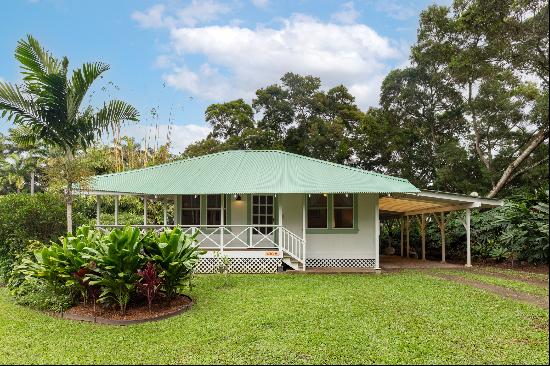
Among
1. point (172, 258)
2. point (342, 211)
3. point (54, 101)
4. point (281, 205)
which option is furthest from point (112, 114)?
point (342, 211)

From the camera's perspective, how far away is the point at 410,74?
2620 centimetres

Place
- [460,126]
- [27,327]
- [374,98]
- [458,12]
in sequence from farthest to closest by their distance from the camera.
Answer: [374,98]
[460,126]
[458,12]
[27,327]

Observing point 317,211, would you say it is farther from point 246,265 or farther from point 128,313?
point 128,313

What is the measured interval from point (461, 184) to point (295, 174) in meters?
13.4

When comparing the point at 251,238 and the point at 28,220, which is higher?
the point at 28,220

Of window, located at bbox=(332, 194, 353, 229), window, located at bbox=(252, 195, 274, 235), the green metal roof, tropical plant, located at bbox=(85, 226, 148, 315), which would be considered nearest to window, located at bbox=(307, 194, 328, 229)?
window, located at bbox=(332, 194, 353, 229)

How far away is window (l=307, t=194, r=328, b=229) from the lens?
44.4 feet

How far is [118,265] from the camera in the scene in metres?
7.34

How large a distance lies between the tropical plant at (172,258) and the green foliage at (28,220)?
4530mm

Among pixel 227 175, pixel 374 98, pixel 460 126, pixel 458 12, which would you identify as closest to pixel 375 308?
pixel 227 175

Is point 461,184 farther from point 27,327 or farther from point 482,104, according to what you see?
point 27,327

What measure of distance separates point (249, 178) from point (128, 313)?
6.48 metres

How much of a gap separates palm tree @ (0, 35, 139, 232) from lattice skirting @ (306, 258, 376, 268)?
7052mm

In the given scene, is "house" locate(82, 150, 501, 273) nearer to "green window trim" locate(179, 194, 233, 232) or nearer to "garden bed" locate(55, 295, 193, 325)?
"green window trim" locate(179, 194, 233, 232)
